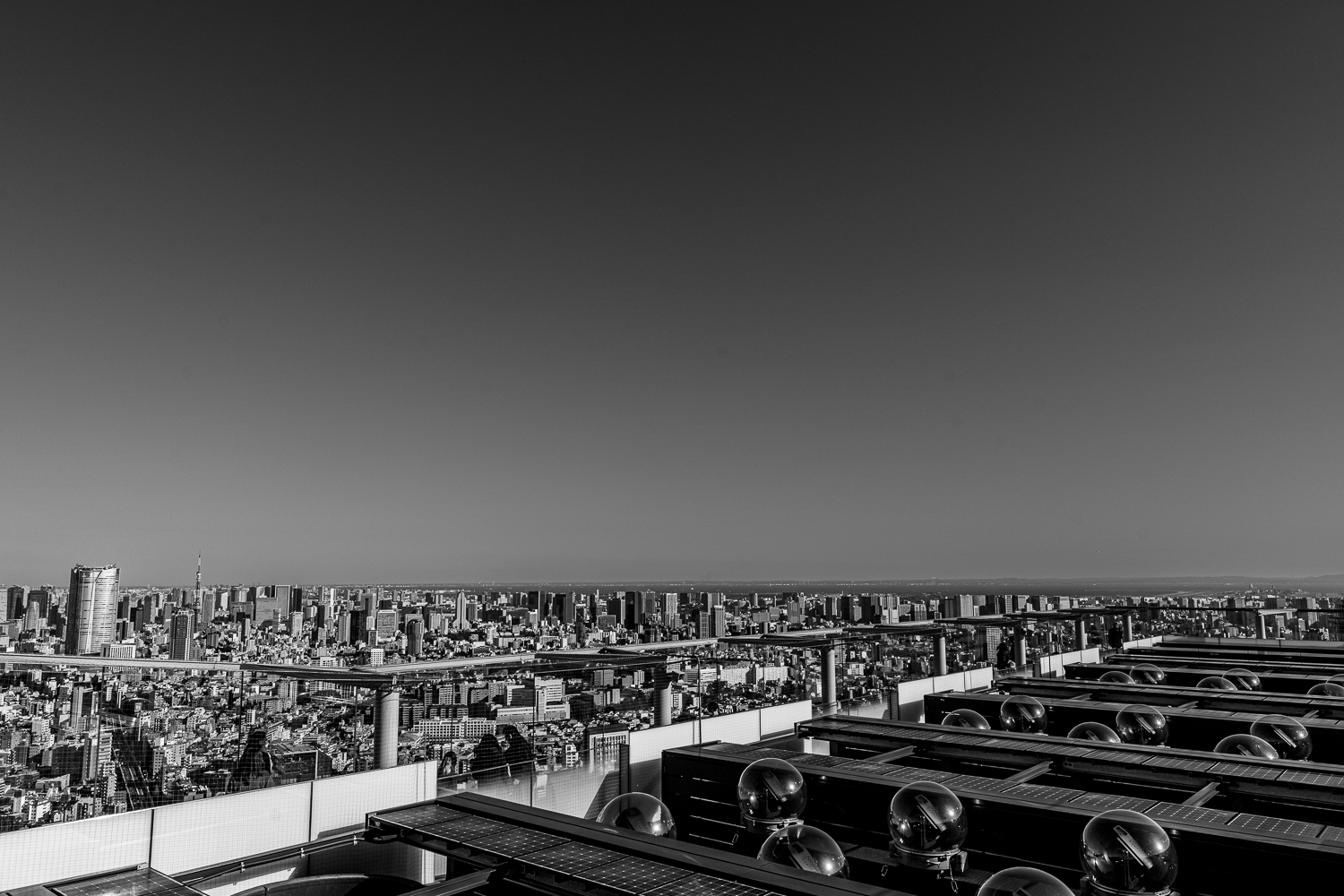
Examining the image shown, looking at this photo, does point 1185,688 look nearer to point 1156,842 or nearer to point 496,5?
point 1156,842

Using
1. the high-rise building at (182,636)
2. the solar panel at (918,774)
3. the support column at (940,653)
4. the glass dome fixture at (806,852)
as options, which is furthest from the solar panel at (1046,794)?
the support column at (940,653)

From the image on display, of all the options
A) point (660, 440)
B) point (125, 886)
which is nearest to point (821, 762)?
point (125, 886)

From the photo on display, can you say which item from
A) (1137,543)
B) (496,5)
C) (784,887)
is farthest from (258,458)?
(1137,543)

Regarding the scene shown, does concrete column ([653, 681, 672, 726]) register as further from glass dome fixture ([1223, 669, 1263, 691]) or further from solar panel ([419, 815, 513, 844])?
glass dome fixture ([1223, 669, 1263, 691])

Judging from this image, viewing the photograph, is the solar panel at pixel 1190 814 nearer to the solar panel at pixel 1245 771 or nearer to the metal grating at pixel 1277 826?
the metal grating at pixel 1277 826

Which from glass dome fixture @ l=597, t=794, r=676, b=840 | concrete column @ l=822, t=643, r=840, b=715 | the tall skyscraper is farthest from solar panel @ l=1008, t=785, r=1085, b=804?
the tall skyscraper
